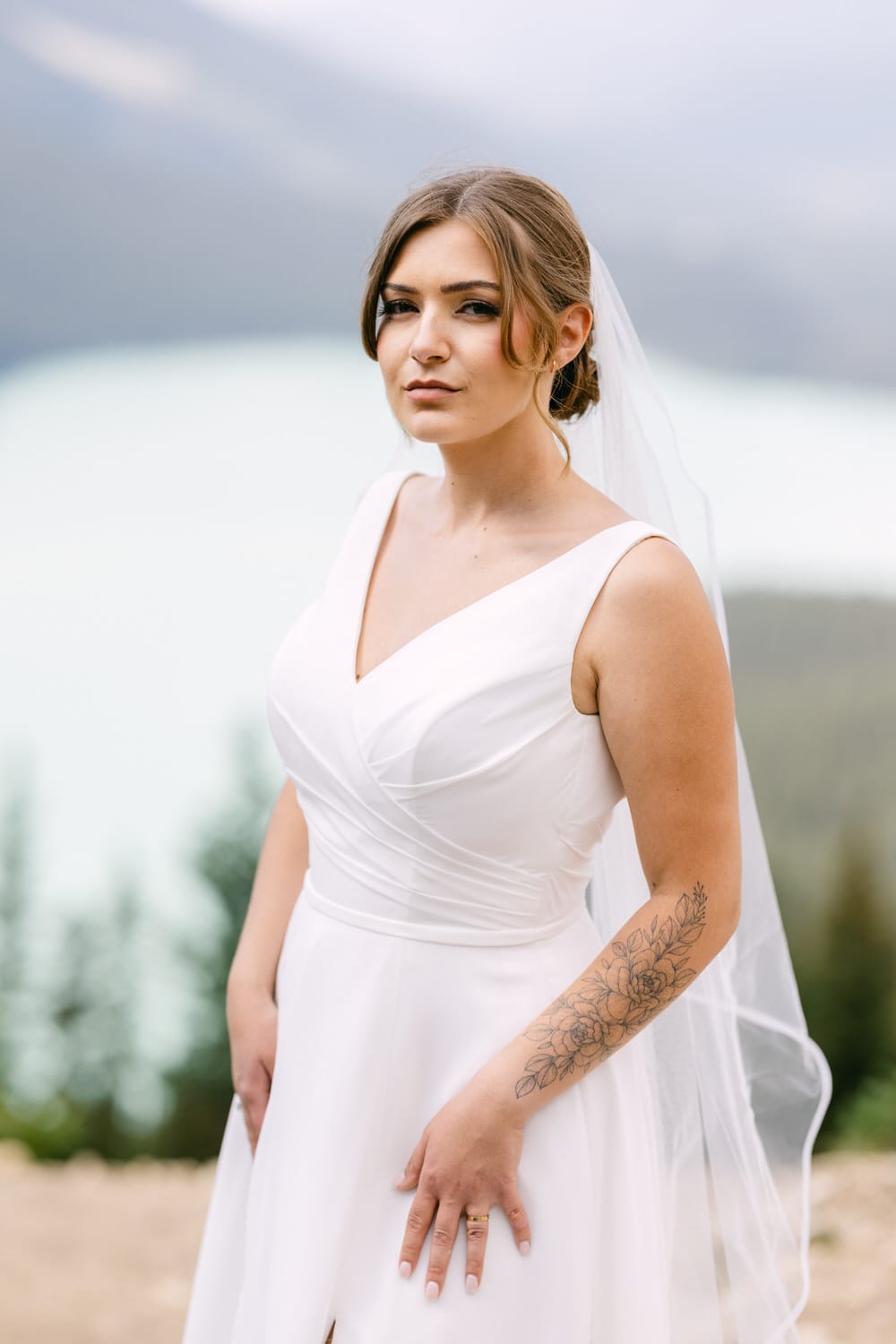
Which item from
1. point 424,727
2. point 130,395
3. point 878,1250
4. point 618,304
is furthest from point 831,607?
point 424,727

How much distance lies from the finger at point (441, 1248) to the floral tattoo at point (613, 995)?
6.1 inches

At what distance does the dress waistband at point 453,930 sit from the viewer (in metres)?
1.38

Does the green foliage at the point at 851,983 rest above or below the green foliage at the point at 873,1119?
above

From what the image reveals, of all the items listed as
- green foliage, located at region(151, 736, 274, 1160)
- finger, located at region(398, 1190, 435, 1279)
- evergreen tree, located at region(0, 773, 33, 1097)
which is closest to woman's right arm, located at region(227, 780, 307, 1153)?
finger, located at region(398, 1190, 435, 1279)

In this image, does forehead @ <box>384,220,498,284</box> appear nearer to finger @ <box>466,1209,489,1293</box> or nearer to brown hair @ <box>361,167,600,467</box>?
brown hair @ <box>361,167,600,467</box>

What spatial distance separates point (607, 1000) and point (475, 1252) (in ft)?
0.91

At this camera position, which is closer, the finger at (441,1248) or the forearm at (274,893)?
the finger at (441,1248)

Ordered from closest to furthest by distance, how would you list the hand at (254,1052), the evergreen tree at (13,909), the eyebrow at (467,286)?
the eyebrow at (467,286) < the hand at (254,1052) < the evergreen tree at (13,909)

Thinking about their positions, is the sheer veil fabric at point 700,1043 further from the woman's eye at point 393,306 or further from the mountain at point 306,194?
the mountain at point 306,194

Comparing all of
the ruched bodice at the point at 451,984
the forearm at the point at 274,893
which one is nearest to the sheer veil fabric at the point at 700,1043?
the ruched bodice at the point at 451,984

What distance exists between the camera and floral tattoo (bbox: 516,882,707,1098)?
1316 millimetres

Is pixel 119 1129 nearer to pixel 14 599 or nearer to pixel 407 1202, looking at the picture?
pixel 14 599

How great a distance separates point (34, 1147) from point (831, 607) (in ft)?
8.90

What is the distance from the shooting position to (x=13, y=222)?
11.7 ft
